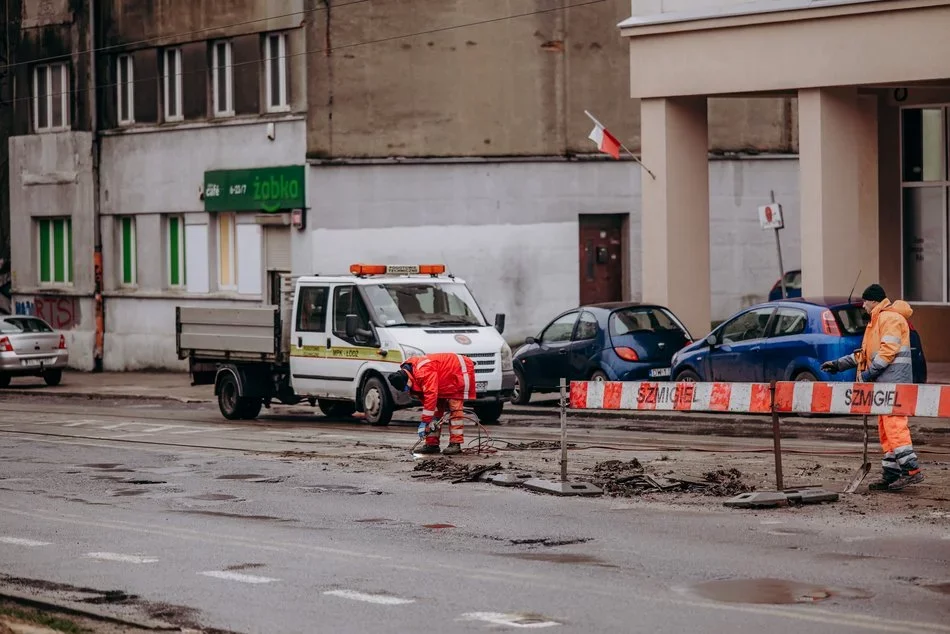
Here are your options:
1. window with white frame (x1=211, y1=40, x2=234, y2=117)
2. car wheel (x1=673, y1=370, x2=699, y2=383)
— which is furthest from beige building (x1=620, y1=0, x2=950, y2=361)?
window with white frame (x1=211, y1=40, x2=234, y2=117)

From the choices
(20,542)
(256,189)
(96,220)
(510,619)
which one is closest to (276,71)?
(256,189)

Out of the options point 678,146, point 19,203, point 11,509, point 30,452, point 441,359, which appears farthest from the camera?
point 19,203

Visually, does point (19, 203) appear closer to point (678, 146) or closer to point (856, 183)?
point (678, 146)

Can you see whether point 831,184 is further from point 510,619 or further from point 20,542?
point 510,619

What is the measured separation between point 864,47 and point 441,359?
10557 mm

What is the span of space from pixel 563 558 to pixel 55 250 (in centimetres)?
3201

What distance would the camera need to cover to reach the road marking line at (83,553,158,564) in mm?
11166

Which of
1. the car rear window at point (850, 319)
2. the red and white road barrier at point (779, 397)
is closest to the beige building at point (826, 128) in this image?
the car rear window at point (850, 319)

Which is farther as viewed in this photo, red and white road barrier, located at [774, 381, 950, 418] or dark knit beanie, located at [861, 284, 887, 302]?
dark knit beanie, located at [861, 284, 887, 302]

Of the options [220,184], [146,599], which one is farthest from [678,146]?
[146,599]

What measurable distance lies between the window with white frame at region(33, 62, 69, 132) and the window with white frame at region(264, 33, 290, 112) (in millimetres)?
7193

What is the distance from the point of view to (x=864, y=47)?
81.9 ft

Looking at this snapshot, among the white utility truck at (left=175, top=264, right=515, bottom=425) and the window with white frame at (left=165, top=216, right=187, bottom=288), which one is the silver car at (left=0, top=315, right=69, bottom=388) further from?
the white utility truck at (left=175, top=264, right=515, bottom=425)

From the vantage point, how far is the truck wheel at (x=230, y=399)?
2408 cm
